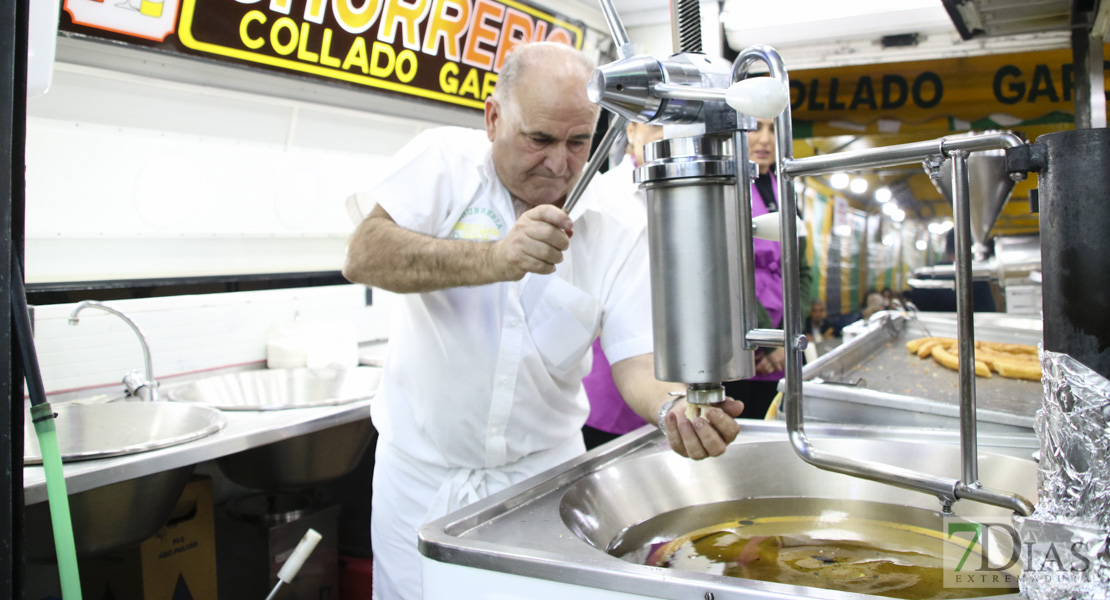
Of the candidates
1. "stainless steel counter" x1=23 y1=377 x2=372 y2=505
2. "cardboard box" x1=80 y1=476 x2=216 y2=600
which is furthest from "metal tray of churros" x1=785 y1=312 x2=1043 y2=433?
"cardboard box" x1=80 y1=476 x2=216 y2=600

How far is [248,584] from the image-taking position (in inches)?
106

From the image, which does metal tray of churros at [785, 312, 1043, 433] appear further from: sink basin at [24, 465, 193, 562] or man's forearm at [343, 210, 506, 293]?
sink basin at [24, 465, 193, 562]

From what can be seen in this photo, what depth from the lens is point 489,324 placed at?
1.69 m

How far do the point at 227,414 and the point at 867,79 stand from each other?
3967 mm

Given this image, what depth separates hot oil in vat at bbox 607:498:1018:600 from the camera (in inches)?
40.2

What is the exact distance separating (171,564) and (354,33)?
6.45 feet

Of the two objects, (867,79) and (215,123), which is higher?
(867,79)

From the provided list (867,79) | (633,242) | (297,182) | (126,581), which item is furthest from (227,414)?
(867,79)

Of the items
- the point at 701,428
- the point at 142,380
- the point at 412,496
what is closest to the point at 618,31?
the point at 701,428

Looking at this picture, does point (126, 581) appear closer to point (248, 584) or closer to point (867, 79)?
point (248, 584)

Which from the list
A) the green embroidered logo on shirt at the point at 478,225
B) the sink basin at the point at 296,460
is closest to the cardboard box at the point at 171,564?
the sink basin at the point at 296,460

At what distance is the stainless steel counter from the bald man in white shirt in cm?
50

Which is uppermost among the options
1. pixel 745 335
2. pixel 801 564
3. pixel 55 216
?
pixel 55 216

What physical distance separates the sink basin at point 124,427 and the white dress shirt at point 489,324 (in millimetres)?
651
